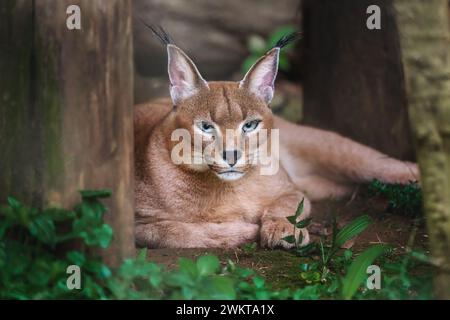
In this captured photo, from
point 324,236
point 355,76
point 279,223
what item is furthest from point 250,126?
point 355,76

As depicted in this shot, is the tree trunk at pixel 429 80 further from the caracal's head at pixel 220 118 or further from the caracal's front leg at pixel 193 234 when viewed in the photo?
the caracal's front leg at pixel 193 234

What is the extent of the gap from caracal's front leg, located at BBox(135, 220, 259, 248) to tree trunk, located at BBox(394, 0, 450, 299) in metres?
1.86

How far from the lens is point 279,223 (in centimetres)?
552

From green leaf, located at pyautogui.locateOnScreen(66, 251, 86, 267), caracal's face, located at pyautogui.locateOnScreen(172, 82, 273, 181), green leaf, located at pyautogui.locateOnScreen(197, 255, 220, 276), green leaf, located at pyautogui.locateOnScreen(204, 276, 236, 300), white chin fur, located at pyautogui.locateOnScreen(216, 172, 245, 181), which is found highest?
caracal's face, located at pyautogui.locateOnScreen(172, 82, 273, 181)

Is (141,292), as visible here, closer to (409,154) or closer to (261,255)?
(261,255)

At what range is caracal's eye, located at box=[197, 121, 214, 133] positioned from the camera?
17.6 feet

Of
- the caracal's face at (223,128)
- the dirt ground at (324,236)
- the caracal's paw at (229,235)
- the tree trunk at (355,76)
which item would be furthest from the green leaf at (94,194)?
the tree trunk at (355,76)

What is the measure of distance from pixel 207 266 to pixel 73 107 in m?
1.09

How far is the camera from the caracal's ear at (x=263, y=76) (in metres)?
5.48

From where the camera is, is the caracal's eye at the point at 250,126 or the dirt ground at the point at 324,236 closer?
the dirt ground at the point at 324,236

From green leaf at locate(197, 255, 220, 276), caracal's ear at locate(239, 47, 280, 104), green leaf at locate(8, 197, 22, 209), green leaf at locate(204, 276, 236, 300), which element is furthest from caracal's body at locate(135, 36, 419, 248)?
green leaf at locate(8, 197, 22, 209)

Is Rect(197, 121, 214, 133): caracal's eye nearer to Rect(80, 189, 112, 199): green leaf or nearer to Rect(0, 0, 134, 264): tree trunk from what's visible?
Rect(0, 0, 134, 264): tree trunk

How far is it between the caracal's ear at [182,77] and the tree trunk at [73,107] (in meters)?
1.13

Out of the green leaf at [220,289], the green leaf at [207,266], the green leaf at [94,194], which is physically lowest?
the green leaf at [220,289]
